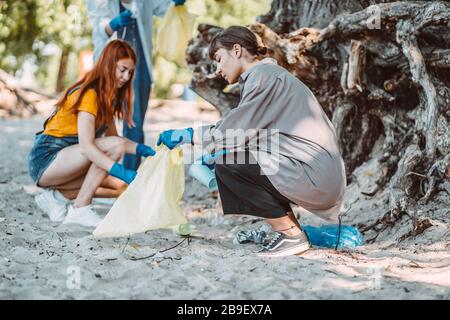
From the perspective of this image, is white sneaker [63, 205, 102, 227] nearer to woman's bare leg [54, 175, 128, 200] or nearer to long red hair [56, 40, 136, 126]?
woman's bare leg [54, 175, 128, 200]

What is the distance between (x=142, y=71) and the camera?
4.19 meters

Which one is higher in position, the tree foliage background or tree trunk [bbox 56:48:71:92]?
the tree foliage background

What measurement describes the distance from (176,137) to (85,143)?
2.28 ft

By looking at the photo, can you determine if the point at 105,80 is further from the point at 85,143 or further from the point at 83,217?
the point at 83,217

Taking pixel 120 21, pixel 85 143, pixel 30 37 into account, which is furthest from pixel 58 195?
pixel 30 37

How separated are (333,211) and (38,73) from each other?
995cm

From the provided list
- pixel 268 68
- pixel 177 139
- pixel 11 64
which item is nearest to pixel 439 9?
pixel 268 68

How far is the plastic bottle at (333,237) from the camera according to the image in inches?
109

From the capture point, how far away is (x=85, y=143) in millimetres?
3096

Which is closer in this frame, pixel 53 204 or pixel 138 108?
pixel 53 204

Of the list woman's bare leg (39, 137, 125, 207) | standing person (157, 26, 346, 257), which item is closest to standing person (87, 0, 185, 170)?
woman's bare leg (39, 137, 125, 207)

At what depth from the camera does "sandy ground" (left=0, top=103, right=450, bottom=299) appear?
1.99 meters

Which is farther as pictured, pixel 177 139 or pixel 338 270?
pixel 177 139
